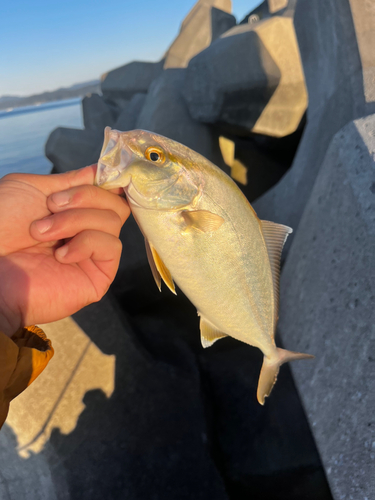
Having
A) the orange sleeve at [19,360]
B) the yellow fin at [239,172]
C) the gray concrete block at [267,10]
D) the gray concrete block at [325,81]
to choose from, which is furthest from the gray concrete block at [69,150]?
the gray concrete block at [267,10]

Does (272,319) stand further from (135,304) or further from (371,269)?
(135,304)

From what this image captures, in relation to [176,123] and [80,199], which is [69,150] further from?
[80,199]

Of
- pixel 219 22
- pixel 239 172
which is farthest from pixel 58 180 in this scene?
pixel 219 22

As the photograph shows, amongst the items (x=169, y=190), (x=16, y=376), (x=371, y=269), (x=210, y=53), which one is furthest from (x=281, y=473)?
(x=210, y=53)

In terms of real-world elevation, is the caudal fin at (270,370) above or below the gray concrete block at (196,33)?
below

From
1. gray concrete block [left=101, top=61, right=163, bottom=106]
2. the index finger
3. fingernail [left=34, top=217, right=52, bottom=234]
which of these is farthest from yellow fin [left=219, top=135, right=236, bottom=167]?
gray concrete block [left=101, top=61, right=163, bottom=106]

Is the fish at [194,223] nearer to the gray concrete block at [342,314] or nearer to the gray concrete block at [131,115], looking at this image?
the gray concrete block at [342,314]
